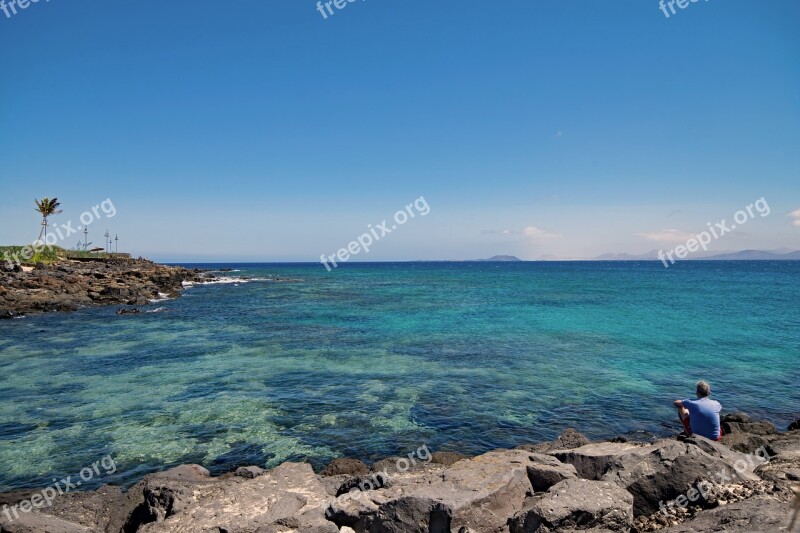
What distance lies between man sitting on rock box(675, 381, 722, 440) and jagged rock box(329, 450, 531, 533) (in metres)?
4.82

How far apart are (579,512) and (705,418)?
5.62m

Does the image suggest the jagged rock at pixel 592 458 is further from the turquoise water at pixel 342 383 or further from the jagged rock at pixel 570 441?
the turquoise water at pixel 342 383

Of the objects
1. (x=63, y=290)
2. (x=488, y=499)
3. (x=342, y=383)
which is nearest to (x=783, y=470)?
(x=488, y=499)

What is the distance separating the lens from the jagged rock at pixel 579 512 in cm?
619

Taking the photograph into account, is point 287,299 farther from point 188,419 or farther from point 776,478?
point 776,478

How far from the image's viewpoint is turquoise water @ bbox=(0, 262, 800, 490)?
12.3 metres

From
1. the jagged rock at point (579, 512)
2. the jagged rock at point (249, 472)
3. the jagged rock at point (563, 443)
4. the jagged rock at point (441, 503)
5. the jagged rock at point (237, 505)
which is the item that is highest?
the jagged rock at point (579, 512)

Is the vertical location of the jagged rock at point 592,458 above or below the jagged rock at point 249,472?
above

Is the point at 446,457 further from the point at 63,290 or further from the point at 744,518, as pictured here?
the point at 63,290

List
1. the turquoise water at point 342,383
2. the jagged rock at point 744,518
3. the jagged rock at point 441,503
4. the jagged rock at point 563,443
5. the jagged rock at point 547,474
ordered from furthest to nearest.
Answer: the turquoise water at point 342,383, the jagged rock at point 563,443, the jagged rock at point 547,474, the jagged rock at point 441,503, the jagged rock at point 744,518

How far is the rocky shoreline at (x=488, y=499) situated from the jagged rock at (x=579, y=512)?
0.6 inches

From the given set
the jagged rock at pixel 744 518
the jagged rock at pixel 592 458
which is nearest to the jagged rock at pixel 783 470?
the jagged rock at pixel 744 518

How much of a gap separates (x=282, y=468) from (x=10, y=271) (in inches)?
2208

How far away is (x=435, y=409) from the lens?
1496 centimetres
